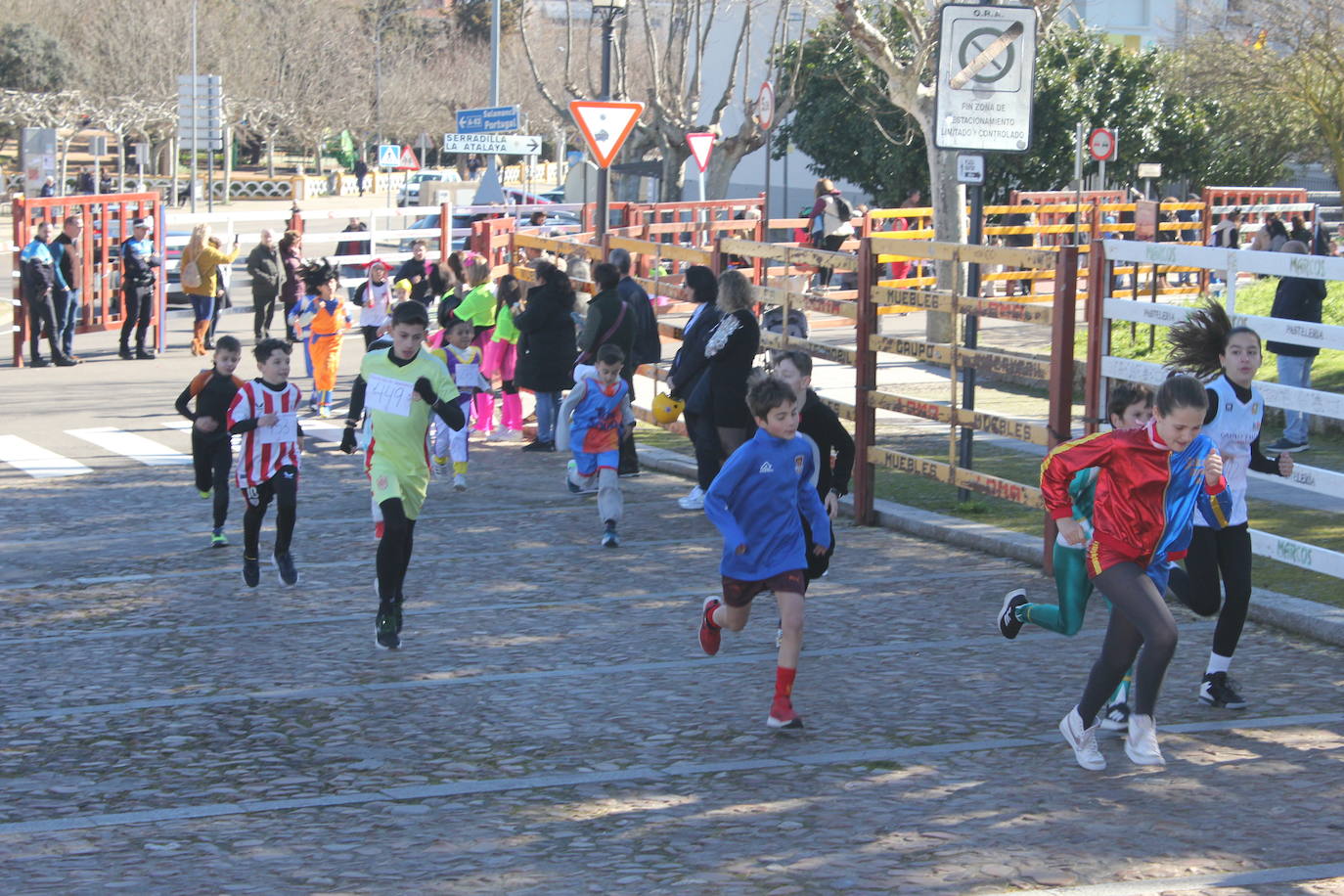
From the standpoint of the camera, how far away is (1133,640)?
632cm

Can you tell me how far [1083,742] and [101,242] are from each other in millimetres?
20255

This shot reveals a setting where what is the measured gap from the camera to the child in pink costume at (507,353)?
16016 mm

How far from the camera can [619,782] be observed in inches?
246

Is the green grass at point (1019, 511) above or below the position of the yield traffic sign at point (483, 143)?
below

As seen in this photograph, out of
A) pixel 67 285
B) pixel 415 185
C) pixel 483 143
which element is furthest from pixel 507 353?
pixel 415 185

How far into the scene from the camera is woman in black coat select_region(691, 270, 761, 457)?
10602 mm

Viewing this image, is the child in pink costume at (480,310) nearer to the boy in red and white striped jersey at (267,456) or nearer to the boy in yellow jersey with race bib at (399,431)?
the boy in red and white striped jersey at (267,456)

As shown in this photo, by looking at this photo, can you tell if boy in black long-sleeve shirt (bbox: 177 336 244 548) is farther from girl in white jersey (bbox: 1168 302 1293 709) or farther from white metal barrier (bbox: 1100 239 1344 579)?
girl in white jersey (bbox: 1168 302 1293 709)

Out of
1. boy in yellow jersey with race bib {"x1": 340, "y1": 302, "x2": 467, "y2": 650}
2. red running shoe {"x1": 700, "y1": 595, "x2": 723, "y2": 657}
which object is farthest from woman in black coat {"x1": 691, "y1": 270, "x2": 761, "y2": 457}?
red running shoe {"x1": 700, "y1": 595, "x2": 723, "y2": 657}

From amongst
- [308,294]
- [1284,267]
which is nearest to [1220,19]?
[308,294]

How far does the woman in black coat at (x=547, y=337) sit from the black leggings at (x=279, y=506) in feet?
17.1

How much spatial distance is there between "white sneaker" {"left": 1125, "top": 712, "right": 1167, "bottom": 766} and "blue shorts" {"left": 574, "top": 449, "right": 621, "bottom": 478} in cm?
525

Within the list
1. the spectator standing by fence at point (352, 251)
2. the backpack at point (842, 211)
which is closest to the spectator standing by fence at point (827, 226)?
the backpack at point (842, 211)

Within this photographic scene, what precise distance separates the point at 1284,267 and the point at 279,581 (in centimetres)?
567
